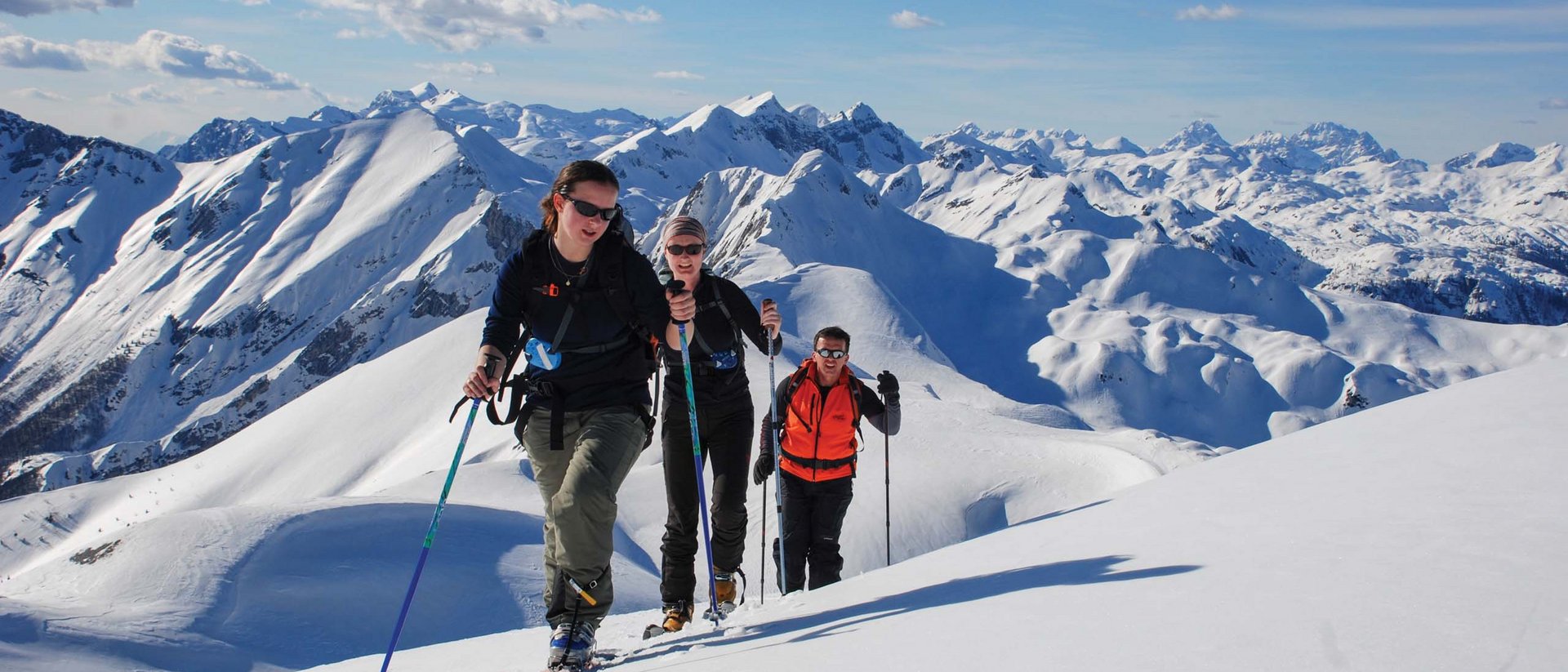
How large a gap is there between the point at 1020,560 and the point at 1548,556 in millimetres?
2687

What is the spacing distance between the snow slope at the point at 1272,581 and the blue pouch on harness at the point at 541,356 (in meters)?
1.77

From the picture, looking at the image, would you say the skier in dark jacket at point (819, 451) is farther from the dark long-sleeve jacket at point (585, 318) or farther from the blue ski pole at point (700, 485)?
the dark long-sleeve jacket at point (585, 318)

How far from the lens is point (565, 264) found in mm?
5441

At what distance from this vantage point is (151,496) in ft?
150

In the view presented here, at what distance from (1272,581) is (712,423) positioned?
4219mm

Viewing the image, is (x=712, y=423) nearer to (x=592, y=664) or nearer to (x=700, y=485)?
(x=700, y=485)

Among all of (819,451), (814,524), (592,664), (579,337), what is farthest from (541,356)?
(814,524)

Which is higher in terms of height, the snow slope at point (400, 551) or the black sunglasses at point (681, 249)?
the black sunglasses at point (681, 249)

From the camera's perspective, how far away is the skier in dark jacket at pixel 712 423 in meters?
6.52

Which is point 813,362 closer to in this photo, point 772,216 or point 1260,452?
point 1260,452

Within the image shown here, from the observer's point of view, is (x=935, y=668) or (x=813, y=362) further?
(x=813, y=362)

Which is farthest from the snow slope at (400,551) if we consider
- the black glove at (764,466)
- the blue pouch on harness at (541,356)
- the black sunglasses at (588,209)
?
the black sunglasses at (588,209)

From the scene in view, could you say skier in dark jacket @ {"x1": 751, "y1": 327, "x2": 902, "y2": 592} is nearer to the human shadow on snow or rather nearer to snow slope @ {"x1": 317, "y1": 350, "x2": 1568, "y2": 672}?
snow slope @ {"x1": 317, "y1": 350, "x2": 1568, "y2": 672}

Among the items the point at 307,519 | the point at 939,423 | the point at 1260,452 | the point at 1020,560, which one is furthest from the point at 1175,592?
the point at 939,423
